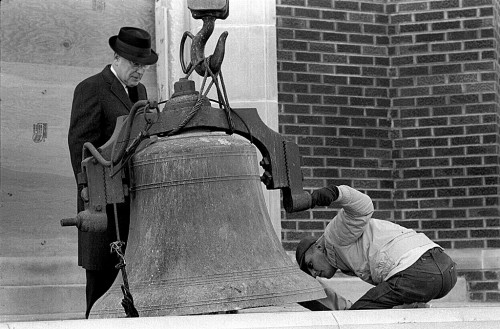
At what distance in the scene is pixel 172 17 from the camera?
7633mm

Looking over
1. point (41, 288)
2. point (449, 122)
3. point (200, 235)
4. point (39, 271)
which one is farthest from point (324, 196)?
point (449, 122)

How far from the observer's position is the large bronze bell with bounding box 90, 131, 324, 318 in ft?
14.8

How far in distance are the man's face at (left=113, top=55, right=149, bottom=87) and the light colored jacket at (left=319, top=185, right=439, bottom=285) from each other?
1180 millimetres

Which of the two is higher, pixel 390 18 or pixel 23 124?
pixel 390 18

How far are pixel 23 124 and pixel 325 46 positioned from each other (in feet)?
6.62

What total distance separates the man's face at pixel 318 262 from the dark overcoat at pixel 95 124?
1128mm

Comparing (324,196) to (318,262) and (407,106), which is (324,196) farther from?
(407,106)

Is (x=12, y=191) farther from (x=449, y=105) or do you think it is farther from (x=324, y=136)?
(x=449, y=105)

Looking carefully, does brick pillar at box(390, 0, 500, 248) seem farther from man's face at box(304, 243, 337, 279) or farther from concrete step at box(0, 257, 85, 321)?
concrete step at box(0, 257, 85, 321)

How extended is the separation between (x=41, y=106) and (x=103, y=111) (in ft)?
5.60

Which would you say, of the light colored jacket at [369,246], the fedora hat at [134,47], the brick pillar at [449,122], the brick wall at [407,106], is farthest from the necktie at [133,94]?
the brick pillar at [449,122]

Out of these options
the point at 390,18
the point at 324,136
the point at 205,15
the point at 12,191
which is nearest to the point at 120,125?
the point at 205,15

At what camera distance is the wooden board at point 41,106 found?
7371mm

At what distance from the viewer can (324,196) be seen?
5219 mm
